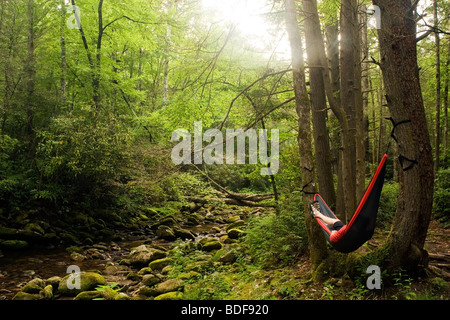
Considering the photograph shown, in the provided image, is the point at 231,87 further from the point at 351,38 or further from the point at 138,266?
the point at 138,266

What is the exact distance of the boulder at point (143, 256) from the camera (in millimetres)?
6977

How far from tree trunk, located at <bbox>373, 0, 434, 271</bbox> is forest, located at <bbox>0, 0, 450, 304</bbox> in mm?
15

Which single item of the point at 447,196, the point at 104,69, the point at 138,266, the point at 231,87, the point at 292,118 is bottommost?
the point at 138,266

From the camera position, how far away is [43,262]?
6.82 metres

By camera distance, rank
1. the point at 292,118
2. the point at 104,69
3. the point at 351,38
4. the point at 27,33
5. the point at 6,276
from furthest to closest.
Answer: the point at 104,69 → the point at 27,33 → the point at 292,118 → the point at 6,276 → the point at 351,38

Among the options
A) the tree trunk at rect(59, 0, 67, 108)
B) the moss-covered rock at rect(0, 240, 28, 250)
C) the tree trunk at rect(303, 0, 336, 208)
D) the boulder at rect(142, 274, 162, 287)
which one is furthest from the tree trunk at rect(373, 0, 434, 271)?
the tree trunk at rect(59, 0, 67, 108)

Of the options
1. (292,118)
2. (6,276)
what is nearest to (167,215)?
(6,276)

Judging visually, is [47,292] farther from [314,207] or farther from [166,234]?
[314,207]

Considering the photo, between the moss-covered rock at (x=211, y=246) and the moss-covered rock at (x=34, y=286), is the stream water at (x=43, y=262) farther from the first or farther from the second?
the moss-covered rock at (x=211, y=246)

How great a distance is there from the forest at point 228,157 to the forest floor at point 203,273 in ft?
0.12

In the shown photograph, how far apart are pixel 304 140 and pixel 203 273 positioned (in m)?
3.49

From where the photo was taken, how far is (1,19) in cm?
876

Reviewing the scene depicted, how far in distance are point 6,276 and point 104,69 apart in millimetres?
8030

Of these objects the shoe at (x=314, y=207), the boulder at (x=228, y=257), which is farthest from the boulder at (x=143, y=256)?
the shoe at (x=314, y=207)
